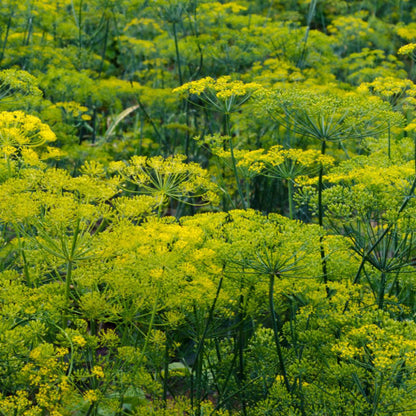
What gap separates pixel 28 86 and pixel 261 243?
9.31ft

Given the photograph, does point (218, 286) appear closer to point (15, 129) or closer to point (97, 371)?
point (97, 371)

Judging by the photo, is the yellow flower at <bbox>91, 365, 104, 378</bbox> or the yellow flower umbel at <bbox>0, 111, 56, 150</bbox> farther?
the yellow flower umbel at <bbox>0, 111, 56, 150</bbox>

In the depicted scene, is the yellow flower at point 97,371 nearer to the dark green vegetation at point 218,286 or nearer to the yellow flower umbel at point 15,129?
the dark green vegetation at point 218,286

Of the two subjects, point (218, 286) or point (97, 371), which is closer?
point (97, 371)

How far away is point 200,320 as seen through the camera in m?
3.53

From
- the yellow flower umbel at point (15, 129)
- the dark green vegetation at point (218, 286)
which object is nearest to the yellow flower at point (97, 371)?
the dark green vegetation at point (218, 286)

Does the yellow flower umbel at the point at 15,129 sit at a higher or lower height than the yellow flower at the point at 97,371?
higher

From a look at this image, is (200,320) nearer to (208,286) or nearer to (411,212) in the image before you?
(208,286)

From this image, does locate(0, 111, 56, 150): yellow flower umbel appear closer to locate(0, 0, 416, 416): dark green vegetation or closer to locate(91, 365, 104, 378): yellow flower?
locate(0, 0, 416, 416): dark green vegetation

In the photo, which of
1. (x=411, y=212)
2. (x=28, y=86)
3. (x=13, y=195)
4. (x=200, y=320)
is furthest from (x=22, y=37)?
(x=411, y=212)

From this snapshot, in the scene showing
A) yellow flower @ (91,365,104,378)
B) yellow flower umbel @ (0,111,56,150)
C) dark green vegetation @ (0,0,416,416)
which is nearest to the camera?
yellow flower @ (91,365,104,378)

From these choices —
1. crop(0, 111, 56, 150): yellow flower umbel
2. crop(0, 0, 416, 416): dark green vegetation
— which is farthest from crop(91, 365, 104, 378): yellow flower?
crop(0, 111, 56, 150): yellow flower umbel

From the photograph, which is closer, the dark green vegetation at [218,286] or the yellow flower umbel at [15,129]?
the dark green vegetation at [218,286]

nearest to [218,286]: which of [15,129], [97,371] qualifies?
[97,371]
